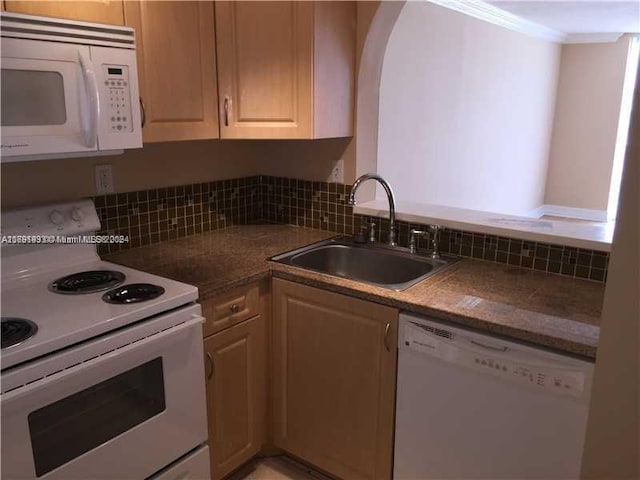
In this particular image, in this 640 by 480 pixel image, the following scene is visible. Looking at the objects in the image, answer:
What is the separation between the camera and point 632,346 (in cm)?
41

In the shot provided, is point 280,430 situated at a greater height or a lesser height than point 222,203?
lesser

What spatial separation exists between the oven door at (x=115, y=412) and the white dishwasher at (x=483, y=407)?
720 millimetres

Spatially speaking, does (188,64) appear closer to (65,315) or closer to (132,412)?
(65,315)

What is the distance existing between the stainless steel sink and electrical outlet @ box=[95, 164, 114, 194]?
29.1 inches

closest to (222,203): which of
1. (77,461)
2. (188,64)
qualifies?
(188,64)

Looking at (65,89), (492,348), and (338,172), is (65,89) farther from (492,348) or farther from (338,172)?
(492,348)

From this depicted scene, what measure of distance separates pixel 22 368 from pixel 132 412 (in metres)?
0.38

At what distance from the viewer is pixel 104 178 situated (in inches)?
84.1

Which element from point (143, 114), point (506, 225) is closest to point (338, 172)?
point (506, 225)

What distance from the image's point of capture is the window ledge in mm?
1912

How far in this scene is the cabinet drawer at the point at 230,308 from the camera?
1867 mm

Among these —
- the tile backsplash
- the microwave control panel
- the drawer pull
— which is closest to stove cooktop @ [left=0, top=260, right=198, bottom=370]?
the drawer pull

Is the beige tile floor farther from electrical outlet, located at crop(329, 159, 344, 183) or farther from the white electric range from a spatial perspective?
electrical outlet, located at crop(329, 159, 344, 183)

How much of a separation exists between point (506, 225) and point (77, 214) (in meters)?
1.67
